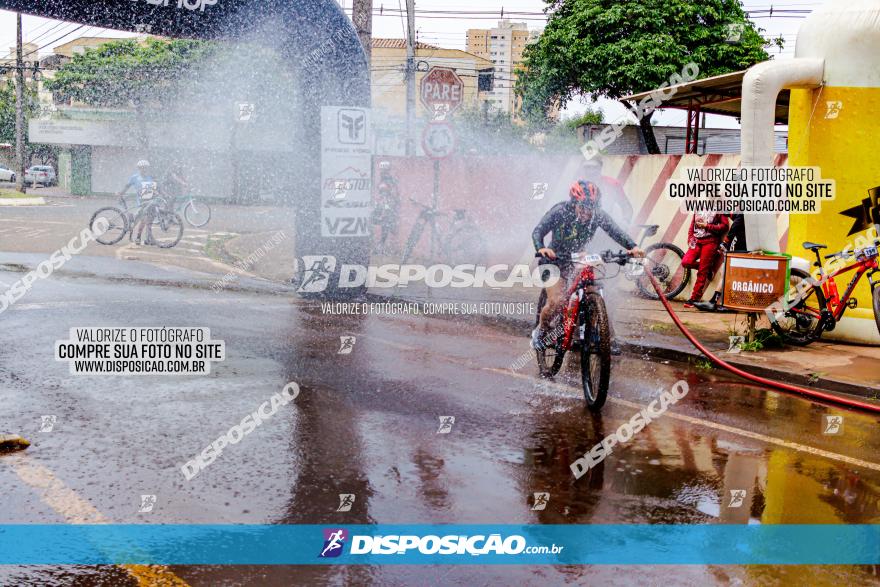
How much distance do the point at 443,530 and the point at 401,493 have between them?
60 cm

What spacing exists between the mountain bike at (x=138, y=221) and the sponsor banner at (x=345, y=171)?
7.43m

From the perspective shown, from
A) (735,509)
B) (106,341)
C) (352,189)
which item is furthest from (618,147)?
(735,509)

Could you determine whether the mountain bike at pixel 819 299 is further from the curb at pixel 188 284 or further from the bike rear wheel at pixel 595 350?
the curb at pixel 188 284

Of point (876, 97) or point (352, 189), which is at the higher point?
point (876, 97)

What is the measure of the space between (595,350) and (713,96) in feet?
27.5

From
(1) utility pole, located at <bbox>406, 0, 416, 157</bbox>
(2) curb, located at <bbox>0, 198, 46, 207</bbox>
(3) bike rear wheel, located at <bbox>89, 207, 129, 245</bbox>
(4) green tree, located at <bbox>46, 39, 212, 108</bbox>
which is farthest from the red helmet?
(4) green tree, located at <bbox>46, 39, 212, 108</bbox>

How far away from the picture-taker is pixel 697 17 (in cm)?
3431

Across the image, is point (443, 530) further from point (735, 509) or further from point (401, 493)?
point (735, 509)

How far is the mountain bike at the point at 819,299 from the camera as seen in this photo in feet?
32.6

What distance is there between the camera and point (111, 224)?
1931 centimetres

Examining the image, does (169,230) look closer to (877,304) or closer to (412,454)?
(877,304)

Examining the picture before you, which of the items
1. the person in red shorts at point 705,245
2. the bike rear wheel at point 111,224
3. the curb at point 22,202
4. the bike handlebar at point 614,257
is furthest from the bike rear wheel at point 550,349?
the curb at point 22,202

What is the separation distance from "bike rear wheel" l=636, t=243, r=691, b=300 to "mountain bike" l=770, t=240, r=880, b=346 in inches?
124

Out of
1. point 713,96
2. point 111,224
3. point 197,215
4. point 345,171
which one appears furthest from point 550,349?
point 197,215
